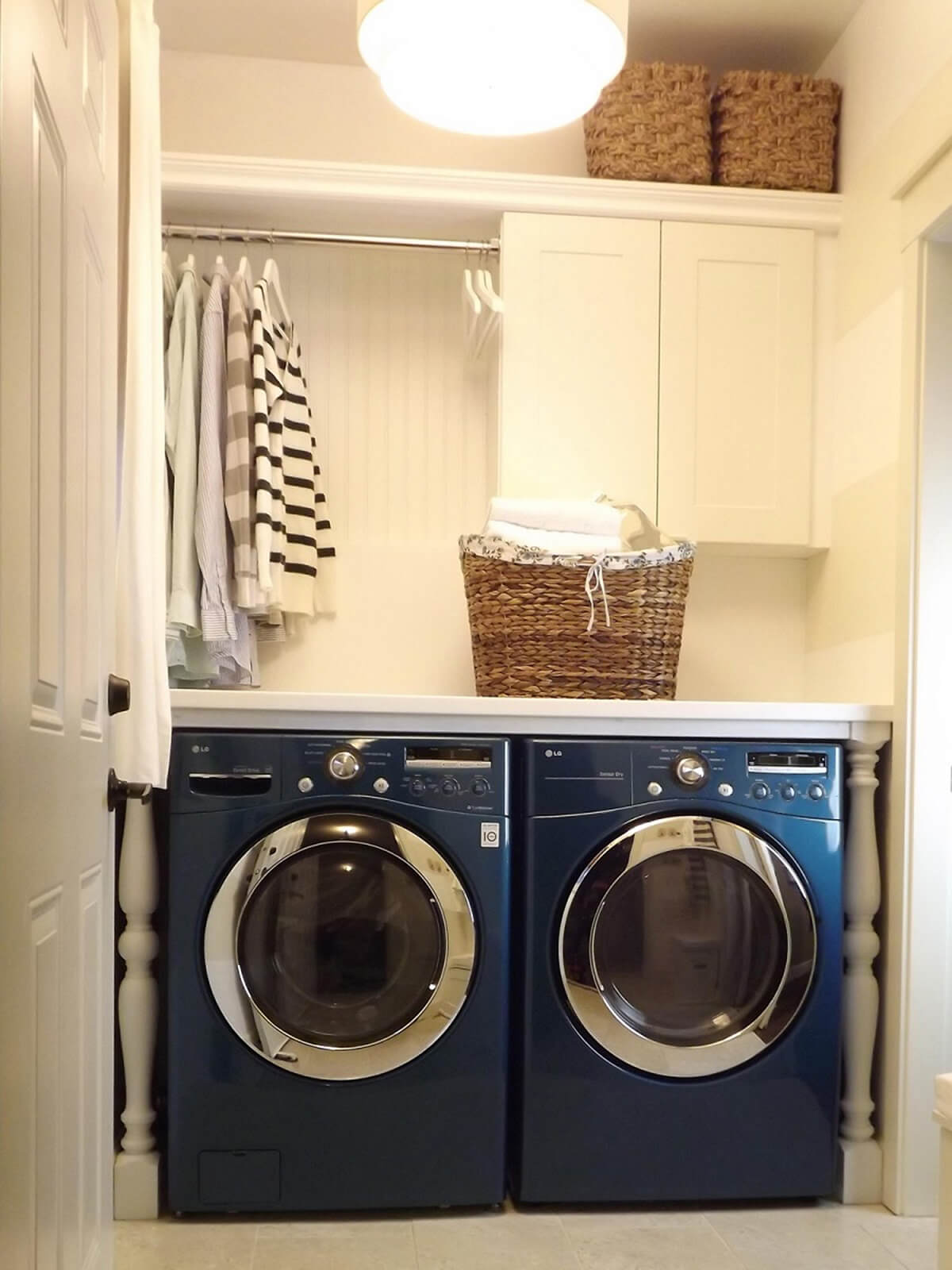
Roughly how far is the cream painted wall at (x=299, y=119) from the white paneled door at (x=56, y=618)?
1333 millimetres

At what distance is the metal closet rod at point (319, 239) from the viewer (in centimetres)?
280

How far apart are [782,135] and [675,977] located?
6.10 feet

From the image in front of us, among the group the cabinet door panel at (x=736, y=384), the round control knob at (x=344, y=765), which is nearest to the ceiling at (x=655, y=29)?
the cabinet door panel at (x=736, y=384)

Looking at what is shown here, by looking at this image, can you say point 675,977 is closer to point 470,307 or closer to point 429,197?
point 470,307

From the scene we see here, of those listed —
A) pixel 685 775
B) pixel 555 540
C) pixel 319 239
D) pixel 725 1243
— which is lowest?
pixel 725 1243

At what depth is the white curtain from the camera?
5.54 ft

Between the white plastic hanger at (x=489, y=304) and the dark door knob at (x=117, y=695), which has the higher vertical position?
the white plastic hanger at (x=489, y=304)

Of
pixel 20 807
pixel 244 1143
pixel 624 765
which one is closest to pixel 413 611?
pixel 624 765

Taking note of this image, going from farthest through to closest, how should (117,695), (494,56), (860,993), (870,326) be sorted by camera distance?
(870,326) → (860,993) → (494,56) → (117,695)

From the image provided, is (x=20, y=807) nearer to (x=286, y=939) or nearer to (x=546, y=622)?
(x=286, y=939)

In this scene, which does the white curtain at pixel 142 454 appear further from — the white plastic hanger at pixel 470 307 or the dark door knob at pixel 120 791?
the white plastic hanger at pixel 470 307

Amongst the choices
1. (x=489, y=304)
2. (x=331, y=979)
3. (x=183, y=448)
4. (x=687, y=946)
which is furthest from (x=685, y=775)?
(x=183, y=448)

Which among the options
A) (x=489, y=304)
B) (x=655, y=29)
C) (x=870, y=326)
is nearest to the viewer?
(x=870, y=326)

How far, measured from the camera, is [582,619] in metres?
2.44
